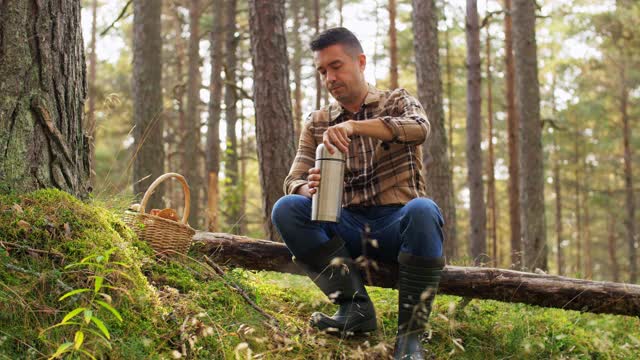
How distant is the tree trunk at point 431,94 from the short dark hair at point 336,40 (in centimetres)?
580

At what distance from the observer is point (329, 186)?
3293 mm

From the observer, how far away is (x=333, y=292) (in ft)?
11.5

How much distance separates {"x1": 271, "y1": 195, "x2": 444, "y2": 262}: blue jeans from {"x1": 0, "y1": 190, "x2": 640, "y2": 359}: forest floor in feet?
1.26

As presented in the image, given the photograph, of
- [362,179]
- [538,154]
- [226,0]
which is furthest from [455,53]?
[362,179]

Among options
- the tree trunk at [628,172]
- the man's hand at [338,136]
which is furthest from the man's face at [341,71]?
the tree trunk at [628,172]

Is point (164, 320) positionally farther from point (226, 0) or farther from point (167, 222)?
point (226, 0)

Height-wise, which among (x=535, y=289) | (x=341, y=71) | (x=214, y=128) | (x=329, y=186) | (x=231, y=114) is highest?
(x=231, y=114)

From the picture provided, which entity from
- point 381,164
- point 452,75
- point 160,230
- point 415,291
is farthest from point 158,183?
point 452,75

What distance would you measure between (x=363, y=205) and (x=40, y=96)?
1892mm

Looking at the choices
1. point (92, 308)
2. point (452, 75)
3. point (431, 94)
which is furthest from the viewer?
point (452, 75)

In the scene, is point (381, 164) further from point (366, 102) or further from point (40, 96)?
point (40, 96)

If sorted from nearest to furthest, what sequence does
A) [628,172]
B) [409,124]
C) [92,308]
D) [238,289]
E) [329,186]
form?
1. [92,308]
2. [329,186]
3. [409,124]
4. [238,289]
5. [628,172]

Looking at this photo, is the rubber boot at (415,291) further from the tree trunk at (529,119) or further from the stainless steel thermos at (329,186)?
the tree trunk at (529,119)

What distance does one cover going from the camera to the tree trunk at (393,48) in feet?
54.7
